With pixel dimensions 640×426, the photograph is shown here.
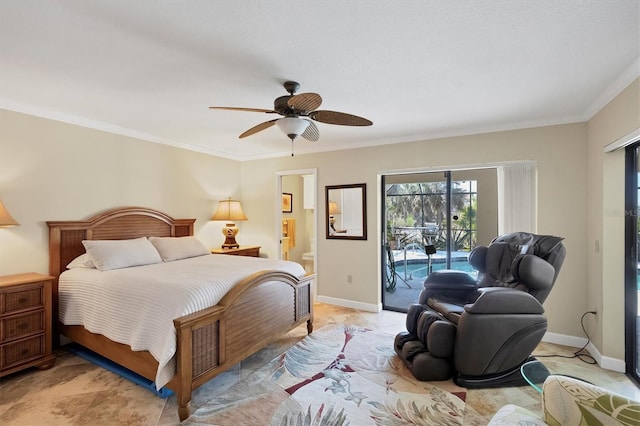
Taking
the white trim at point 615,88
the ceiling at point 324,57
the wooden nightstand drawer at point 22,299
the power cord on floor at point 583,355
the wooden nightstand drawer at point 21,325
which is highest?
the ceiling at point 324,57

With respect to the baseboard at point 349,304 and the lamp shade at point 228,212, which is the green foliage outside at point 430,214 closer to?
the baseboard at point 349,304

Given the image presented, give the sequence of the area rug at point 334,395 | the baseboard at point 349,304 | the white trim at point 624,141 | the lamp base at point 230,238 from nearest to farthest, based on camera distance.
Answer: the area rug at point 334,395, the white trim at point 624,141, the baseboard at point 349,304, the lamp base at point 230,238

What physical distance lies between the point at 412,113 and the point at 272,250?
311cm

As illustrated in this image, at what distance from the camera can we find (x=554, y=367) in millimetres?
2674

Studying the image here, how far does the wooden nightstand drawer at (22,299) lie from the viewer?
8.07 ft

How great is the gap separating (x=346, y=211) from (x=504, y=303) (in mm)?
2533

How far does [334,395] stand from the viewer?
2309 mm

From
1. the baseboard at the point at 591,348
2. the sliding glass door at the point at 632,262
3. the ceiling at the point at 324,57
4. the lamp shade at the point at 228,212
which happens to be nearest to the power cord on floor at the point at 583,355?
the baseboard at the point at 591,348

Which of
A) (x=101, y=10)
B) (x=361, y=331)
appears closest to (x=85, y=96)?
(x=101, y=10)

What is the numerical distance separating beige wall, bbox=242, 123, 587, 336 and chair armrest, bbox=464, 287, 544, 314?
1274 mm

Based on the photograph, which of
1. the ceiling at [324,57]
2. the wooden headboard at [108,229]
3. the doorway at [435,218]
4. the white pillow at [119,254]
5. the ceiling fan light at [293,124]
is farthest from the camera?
the doorway at [435,218]

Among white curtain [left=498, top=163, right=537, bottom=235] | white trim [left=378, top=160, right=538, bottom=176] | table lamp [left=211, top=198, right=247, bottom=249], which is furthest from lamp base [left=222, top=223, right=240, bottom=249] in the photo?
white curtain [left=498, top=163, right=537, bottom=235]

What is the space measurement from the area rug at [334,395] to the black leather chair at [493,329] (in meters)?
0.18

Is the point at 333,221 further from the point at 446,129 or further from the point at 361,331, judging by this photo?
the point at 446,129
